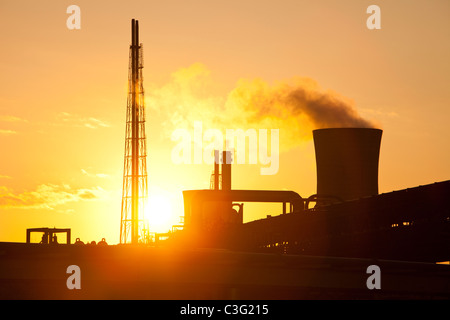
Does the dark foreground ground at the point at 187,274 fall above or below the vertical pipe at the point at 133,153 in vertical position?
below

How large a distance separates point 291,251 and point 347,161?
35.9ft

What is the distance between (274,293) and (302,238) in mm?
21651

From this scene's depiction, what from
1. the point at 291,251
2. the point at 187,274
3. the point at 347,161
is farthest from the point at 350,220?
the point at 187,274

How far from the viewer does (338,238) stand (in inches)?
1391

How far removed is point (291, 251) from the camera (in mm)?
40312

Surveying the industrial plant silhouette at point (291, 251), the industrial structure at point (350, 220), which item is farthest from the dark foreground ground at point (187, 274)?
the industrial structure at point (350, 220)

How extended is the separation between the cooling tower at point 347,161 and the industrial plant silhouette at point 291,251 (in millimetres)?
87

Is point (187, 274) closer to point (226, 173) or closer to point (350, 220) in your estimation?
point (350, 220)

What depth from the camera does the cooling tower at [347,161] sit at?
164 ft

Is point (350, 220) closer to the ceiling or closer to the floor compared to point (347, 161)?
closer to the floor

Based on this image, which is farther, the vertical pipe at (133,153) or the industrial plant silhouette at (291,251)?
the vertical pipe at (133,153)

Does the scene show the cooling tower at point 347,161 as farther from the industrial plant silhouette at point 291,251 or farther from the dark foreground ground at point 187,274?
the dark foreground ground at point 187,274

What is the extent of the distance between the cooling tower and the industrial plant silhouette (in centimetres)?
9
